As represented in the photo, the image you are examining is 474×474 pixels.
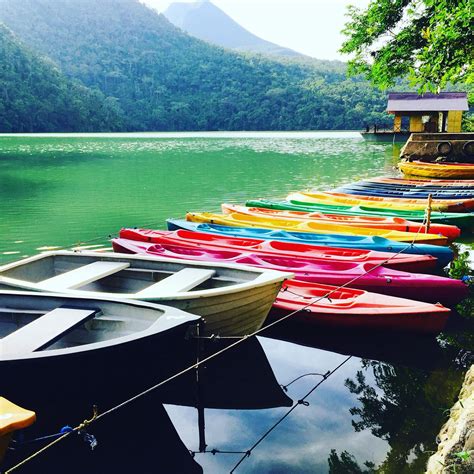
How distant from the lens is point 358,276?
8.45m

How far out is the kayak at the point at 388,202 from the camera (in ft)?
47.7

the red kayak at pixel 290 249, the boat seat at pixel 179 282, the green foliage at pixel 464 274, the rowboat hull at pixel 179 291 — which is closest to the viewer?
the rowboat hull at pixel 179 291

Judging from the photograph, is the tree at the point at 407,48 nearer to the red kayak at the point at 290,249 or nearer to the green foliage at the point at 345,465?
the red kayak at the point at 290,249

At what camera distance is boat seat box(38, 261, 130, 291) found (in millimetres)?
6930

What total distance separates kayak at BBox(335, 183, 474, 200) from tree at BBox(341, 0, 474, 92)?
330 centimetres

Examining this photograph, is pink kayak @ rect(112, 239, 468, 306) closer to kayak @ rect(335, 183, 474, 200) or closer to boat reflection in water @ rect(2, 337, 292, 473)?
boat reflection in water @ rect(2, 337, 292, 473)

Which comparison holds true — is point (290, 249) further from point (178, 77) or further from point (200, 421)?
point (178, 77)

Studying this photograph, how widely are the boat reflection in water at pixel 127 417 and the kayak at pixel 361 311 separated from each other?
1.43 m

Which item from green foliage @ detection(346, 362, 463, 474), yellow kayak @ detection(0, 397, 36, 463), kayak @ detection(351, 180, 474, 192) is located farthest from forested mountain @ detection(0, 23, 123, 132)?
yellow kayak @ detection(0, 397, 36, 463)

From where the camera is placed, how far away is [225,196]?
22.6 metres

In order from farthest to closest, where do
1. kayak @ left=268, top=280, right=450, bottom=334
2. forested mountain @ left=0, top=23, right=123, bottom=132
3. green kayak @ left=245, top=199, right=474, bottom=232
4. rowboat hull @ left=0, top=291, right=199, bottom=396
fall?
1. forested mountain @ left=0, top=23, right=123, bottom=132
2. green kayak @ left=245, top=199, right=474, bottom=232
3. kayak @ left=268, top=280, right=450, bottom=334
4. rowboat hull @ left=0, top=291, right=199, bottom=396

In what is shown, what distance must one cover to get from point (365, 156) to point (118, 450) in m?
41.6

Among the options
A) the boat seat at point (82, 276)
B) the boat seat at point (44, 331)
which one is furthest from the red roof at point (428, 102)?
the boat seat at point (44, 331)

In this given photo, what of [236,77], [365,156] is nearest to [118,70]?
[236,77]
